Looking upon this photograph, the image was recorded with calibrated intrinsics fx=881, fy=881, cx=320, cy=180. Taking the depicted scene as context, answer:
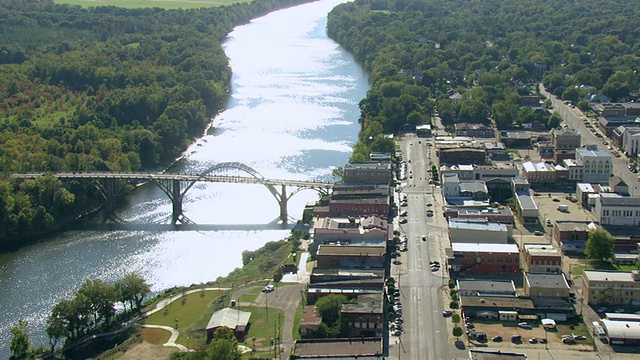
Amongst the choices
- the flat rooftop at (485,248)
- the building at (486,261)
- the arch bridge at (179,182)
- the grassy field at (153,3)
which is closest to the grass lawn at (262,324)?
the building at (486,261)

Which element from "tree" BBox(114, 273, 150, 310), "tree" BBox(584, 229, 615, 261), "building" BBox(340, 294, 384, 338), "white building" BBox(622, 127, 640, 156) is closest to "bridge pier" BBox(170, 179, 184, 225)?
"tree" BBox(114, 273, 150, 310)

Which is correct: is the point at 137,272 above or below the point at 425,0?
below

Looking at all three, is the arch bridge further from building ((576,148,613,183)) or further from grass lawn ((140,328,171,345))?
building ((576,148,613,183))

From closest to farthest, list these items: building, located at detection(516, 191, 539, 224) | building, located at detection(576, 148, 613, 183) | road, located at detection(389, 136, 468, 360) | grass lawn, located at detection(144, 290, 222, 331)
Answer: road, located at detection(389, 136, 468, 360) < grass lawn, located at detection(144, 290, 222, 331) < building, located at detection(516, 191, 539, 224) < building, located at detection(576, 148, 613, 183)

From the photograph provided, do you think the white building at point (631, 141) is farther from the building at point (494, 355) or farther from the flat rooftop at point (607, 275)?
the building at point (494, 355)

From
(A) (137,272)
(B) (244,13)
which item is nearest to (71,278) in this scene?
(A) (137,272)

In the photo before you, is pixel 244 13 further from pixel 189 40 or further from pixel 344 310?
pixel 344 310

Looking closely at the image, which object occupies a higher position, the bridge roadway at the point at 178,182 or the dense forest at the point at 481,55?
the dense forest at the point at 481,55
